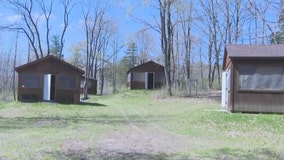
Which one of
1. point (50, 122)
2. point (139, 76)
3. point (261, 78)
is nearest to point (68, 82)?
point (50, 122)

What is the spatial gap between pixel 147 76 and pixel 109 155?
39729 mm

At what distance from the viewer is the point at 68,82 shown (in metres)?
29.4

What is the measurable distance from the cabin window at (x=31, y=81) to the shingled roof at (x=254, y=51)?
15901 millimetres

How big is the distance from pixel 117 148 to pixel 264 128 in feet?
22.7

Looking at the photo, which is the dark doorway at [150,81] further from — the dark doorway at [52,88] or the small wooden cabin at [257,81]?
the small wooden cabin at [257,81]

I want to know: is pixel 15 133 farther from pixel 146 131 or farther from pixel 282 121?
Answer: pixel 282 121

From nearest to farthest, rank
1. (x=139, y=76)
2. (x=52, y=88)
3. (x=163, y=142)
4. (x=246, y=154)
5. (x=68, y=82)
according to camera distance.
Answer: (x=246, y=154) < (x=163, y=142) < (x=68, y=82) < (x=52, y=88) < (x=139, y=76)

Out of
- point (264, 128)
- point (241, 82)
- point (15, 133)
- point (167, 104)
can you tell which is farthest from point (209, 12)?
point (15, 133)

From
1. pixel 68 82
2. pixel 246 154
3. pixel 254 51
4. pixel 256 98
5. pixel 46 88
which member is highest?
pixel 254 51

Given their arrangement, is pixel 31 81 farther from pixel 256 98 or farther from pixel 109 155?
pixel 109 155

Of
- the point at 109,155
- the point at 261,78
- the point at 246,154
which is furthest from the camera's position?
the point at 261,78

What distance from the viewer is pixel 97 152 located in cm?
877

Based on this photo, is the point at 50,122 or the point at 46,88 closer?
the point at 50,122

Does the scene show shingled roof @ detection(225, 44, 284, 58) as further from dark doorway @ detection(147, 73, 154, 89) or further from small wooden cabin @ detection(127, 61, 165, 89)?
dark doorway @ detection(147, 73, 154, 89)
